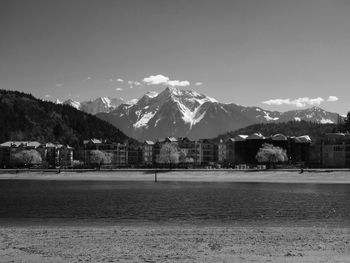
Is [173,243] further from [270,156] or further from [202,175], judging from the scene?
[270,156]

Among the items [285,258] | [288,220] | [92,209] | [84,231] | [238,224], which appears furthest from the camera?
[92,209]

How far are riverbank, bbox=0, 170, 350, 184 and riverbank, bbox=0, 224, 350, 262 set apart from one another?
85.2 m

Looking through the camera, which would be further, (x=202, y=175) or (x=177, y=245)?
(x=202, y=175)

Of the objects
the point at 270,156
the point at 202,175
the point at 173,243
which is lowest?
the point at 202,175

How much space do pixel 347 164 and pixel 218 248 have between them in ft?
561

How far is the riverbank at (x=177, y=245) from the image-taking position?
24.1 meters

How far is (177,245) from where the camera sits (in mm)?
28078

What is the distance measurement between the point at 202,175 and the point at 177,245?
109m

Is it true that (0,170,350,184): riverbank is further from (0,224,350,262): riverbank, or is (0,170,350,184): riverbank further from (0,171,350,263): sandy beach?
(0,224,350,262): riverbank

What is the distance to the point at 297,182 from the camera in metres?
113

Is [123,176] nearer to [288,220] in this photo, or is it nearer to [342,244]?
[288,220]

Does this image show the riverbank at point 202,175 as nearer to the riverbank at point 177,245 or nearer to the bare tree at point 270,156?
the bare tree at point 270,156

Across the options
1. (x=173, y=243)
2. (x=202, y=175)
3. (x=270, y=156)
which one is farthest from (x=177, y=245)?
(x=270, y=156)

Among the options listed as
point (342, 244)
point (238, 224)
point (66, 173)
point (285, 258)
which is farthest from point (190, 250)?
point (66, 173)
